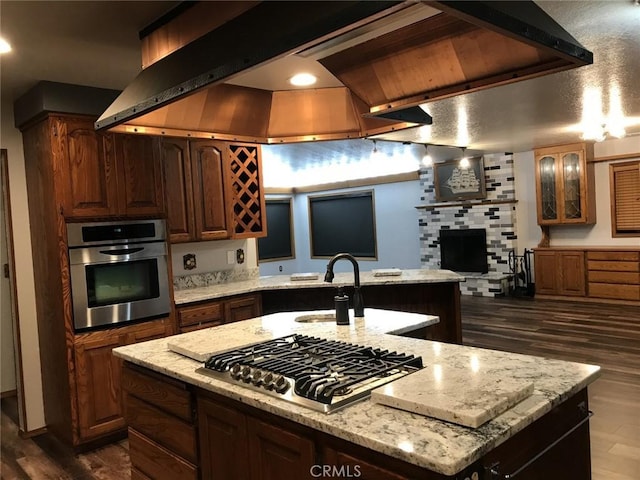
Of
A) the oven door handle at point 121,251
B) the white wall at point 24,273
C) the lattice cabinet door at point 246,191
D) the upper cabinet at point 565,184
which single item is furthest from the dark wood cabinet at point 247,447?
the upper cabinet at point 565,184

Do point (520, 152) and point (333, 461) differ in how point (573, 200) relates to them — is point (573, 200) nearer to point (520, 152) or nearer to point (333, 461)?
point (520, 152)

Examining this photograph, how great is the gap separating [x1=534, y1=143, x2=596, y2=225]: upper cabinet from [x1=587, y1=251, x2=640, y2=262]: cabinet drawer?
51 cm

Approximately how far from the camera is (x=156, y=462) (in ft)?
7.04

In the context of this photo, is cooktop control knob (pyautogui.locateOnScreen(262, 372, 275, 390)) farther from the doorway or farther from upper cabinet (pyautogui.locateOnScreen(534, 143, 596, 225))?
upper cabinet (pyautogui.locateOnScreen(534, 143, 596, 225))

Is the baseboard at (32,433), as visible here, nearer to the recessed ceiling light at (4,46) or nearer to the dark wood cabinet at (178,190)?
the dark wood cabinet at (178,190)

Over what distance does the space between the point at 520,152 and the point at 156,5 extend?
725cm

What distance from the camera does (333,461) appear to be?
4.52 feet

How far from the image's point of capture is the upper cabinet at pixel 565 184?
7273 millimetres

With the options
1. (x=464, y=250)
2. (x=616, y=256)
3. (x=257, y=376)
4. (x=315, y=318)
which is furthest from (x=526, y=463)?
(x=464, y=250)

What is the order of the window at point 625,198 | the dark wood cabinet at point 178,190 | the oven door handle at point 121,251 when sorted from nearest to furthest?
1. the oven door handle at point 121,251
2. the dark wood cabinet at point 178,190
3. the window at point 625,198

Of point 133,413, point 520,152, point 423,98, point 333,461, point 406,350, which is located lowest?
point 133,413

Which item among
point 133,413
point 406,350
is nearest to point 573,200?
point 406,350

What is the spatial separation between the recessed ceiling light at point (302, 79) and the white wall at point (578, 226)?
19.5ft

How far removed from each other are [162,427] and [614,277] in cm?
689
